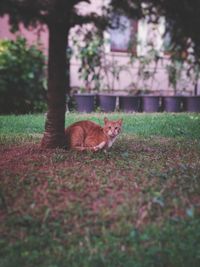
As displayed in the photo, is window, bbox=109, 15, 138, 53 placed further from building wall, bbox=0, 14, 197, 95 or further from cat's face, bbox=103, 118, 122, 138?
cat's face, bbox=103, 118, 122, 138

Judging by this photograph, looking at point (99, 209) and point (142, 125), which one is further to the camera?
point (142, 125)

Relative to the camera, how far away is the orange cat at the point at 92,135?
812 centimetres

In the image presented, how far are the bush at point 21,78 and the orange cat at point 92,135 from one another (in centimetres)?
638

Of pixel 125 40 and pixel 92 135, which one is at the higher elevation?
pixel 125 40

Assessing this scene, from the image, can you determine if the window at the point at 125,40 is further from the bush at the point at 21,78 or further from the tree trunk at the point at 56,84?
the tree trunk at the point at 56,84

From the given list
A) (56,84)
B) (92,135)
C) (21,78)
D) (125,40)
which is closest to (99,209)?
(56,84)

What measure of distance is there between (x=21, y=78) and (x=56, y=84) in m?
7.26

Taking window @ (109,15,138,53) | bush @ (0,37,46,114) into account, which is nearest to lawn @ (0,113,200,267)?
bush @ (0,37,46,114)

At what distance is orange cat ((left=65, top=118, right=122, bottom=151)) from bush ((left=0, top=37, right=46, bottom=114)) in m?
6.38

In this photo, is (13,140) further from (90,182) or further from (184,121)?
(184,121)

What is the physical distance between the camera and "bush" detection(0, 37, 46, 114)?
1451 centimetres

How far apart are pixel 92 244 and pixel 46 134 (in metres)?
3.45

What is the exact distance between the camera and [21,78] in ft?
48.2

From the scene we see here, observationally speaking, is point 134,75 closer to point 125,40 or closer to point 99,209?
point 125,40
